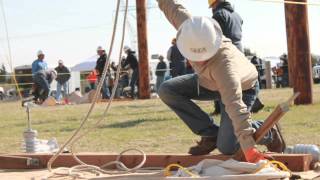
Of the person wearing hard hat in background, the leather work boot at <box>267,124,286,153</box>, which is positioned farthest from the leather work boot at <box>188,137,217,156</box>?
the leather work boot at <box>267,124,286,153</box>

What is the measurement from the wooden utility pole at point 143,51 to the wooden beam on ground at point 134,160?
534 inches

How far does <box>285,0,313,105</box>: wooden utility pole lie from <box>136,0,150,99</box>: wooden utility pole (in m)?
7.91

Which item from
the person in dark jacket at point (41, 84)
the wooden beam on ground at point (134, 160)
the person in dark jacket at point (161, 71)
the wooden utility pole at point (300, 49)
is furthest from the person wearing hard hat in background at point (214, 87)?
the person in dark jacket at point (161, 71)

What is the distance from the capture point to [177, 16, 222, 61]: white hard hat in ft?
14.9

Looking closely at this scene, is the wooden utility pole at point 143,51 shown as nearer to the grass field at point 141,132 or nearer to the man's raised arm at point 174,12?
the grass field at point 141,132

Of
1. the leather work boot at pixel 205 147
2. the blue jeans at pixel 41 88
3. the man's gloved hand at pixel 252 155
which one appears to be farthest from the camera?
the blue jeans at pixel 41 88

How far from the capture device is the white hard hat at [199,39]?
4539 millimetres

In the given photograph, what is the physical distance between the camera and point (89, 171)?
508 centimetres

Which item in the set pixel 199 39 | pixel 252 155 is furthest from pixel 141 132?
pixel 252 155

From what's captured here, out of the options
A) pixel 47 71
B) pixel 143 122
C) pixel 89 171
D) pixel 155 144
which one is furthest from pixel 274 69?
pixel 89 171

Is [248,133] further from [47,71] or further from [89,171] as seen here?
[47,71]

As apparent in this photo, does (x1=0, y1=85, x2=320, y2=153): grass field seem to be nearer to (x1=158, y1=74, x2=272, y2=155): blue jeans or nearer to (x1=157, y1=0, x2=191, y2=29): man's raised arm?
(x1=158, y1=74, x2=272, y2=155): blue jeans

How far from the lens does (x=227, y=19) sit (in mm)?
7566

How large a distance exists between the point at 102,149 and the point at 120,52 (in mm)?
1792
